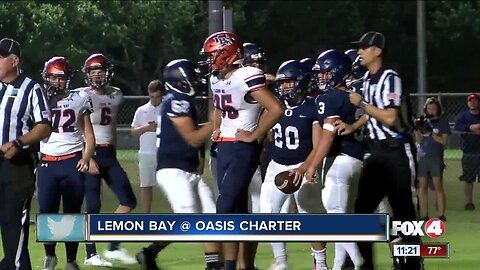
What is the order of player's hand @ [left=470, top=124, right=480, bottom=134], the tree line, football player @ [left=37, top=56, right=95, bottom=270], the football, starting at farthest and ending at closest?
the tree line
player's hand @ [left=470, top=124, right=480, bottom=134]
football player @ [left=37, top=56, right=95, bottom=270]
the football

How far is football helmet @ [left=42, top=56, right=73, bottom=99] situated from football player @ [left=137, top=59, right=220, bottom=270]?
115cm

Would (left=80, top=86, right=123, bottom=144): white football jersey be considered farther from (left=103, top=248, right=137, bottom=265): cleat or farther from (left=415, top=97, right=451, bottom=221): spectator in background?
(left=415, top=97, right=451, bottom=221): spectator in background

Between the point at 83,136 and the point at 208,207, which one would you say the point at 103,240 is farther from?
the point at 83,136

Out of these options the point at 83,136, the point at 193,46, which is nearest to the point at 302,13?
the point at 193,46

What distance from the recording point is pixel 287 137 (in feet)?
33.3

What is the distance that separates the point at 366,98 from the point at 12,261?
2.78 meters

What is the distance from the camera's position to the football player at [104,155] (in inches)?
446

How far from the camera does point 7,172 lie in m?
9.05

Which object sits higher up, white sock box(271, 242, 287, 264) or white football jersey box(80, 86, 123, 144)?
white football jersey box(80, 86, 123, 144)

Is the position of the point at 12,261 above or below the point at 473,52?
below

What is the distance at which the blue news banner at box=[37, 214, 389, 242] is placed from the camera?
9.19 meters

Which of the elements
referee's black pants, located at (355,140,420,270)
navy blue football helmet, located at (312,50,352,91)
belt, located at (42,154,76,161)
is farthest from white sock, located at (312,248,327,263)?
belt, located at (42,154,76,161)

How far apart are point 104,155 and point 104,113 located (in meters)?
0.43

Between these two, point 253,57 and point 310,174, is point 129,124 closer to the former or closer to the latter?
point 253,57
